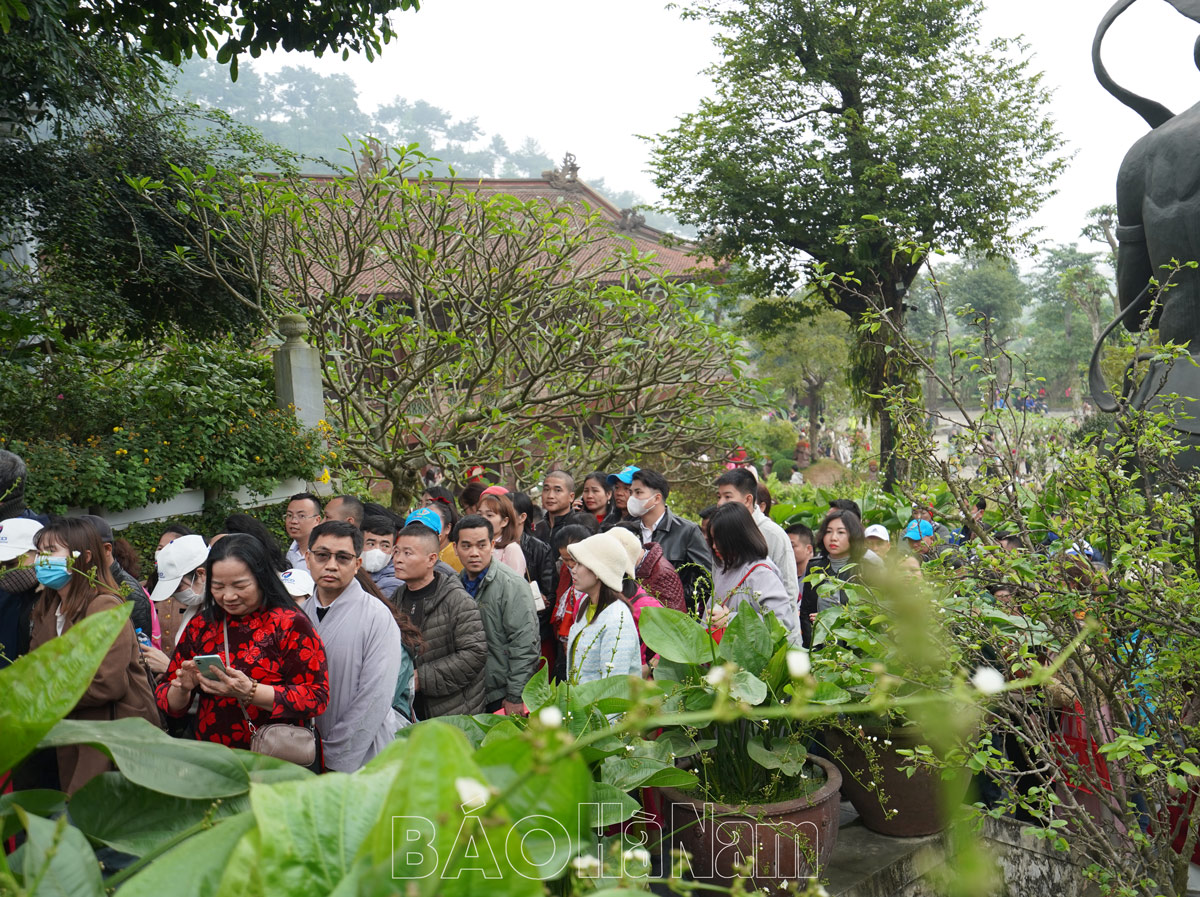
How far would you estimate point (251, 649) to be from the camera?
2670 millimetres

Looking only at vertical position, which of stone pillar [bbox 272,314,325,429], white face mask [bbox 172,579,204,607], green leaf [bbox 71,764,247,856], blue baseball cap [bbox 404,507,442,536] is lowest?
white face mask [bbox 172,579,204,607]

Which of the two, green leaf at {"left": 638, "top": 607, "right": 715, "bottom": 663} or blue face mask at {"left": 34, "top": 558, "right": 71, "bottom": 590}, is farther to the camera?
blue face mask at {"left": 34, "top": 558, "right": 71, "bottom": 590}

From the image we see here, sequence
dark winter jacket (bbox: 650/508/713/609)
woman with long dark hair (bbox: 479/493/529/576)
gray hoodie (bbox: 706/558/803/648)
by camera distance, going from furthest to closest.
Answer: dark winter jacket (bbox: 650/508/713/609)
woman with long dark hair (bbox: 479/493/529/576)
gray hoodie (bbox: 706/558/803/648)

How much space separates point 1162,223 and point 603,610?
142 inches

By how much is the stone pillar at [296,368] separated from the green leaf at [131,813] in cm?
704

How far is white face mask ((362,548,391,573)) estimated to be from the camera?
14.5 ft

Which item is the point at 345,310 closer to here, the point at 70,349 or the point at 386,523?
the point at 70,349

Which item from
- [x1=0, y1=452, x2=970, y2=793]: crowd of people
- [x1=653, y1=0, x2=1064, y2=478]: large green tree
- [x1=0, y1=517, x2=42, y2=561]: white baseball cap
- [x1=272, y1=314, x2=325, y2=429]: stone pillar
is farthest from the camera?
[x1=653, y1=0, x2=1064, y2=478]: large green tree

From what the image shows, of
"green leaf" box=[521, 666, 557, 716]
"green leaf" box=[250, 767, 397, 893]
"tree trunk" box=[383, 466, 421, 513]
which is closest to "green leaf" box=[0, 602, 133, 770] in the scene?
"green leaf" box=[250, 767, 397, 893]

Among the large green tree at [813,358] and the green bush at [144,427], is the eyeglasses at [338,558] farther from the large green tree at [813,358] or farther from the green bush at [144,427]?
the large green tree at [813,358]

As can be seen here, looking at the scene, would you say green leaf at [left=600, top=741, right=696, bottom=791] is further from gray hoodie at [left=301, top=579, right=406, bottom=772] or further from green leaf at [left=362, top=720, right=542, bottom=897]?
green leaf at [left=362, top=720, right=542, bottom=897]

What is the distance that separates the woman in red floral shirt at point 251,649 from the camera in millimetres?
2639

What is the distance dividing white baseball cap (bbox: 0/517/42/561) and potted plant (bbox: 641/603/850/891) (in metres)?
2.19

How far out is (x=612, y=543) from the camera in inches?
130
